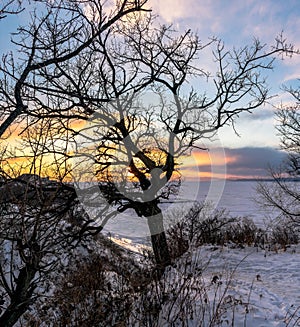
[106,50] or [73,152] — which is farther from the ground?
[106,50]

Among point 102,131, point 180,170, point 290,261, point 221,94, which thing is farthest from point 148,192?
point 290,261

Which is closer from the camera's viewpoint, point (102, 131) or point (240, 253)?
point (102, 131)

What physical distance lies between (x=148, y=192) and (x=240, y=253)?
5047 millimetres

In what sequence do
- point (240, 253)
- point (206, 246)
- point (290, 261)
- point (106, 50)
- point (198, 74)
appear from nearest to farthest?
point (106, 50) < point (198, 74) < point (290, 261) < point (240, 253) < point (206, 246)

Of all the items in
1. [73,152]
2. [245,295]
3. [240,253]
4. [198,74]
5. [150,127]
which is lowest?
[240,253]

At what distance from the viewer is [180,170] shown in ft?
30.3

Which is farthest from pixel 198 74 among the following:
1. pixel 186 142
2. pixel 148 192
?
pixel 148 192

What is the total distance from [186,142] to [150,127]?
109 centimetres

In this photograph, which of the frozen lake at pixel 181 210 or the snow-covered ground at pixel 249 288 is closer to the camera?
the snow-covered ground at pixel 249 288

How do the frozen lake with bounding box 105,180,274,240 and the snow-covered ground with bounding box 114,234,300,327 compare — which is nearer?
the snow-covered ground with bounding box 114,234,300,327

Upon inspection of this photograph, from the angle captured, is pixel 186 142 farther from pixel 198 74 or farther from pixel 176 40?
pixel 176 40

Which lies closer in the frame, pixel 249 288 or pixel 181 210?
pixel 249 288

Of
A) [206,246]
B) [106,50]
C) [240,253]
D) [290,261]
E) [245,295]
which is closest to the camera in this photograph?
[245,295]

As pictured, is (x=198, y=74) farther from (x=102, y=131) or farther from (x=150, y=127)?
(x=102, y=131)
